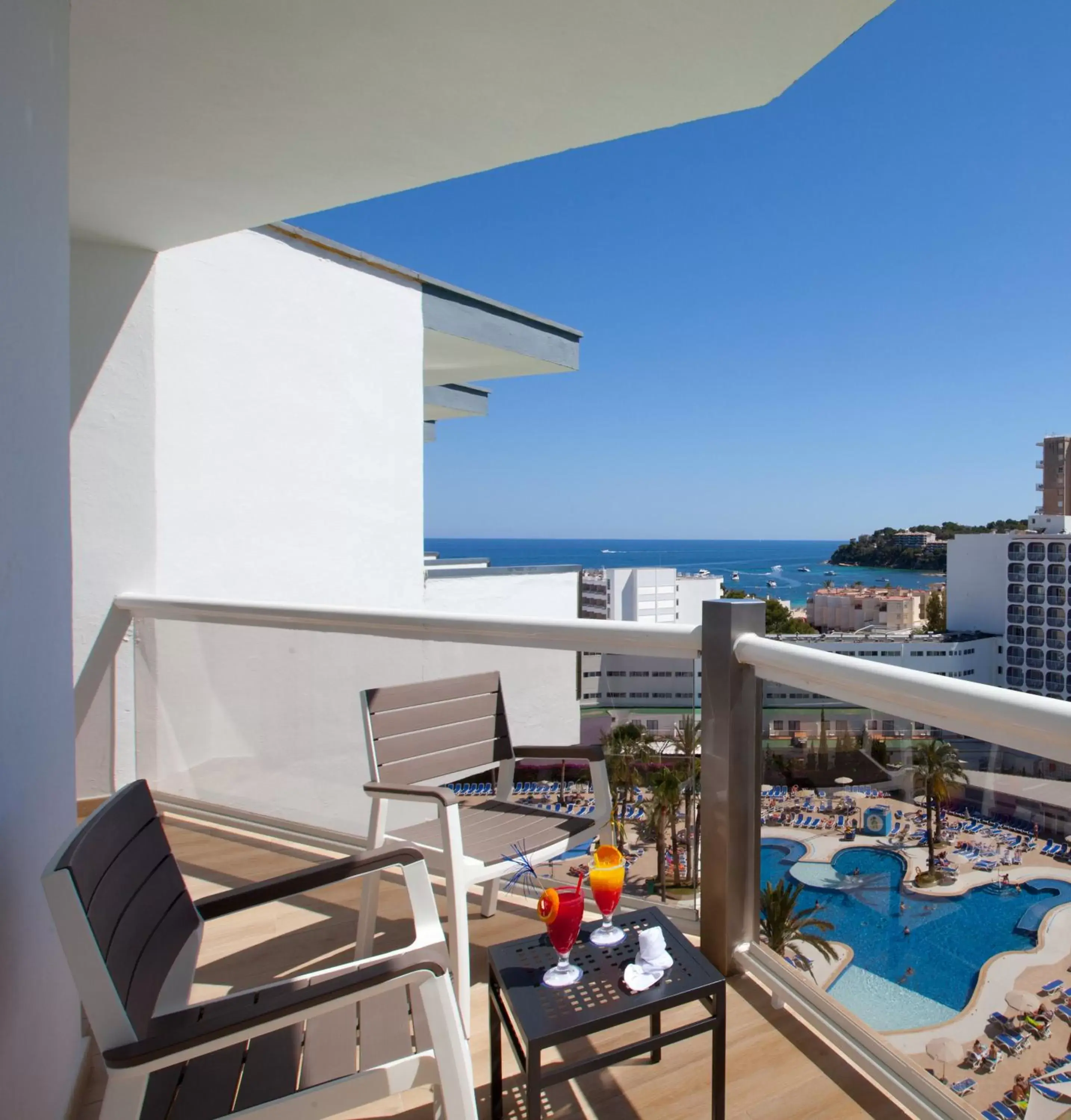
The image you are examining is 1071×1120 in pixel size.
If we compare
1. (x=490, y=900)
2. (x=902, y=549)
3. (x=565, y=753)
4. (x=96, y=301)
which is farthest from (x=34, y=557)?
(x=902, y=549)

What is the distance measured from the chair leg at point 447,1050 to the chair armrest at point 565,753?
1328 mm

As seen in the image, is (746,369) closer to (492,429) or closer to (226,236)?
(492,429)

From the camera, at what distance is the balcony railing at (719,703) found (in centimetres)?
168

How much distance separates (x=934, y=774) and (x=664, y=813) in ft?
3.37

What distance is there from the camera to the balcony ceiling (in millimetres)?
2422

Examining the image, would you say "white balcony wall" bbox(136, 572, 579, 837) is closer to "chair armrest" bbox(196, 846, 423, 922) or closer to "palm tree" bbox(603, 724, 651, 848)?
"palm tree" bbox(603, 724, 651, 848)

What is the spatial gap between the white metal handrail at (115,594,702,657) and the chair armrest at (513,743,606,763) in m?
0.35

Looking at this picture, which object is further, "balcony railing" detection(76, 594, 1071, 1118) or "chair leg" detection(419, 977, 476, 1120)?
"balcony railing" detection(76, 594, 1071, 1118)

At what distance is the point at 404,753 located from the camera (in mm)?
2695

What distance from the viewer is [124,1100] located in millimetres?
1216

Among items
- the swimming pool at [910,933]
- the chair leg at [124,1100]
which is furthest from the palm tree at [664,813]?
the chair leg at [124,1100]

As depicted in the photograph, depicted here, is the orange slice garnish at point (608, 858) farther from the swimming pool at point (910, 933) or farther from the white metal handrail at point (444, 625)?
the white metal handrail at point (444, 625)

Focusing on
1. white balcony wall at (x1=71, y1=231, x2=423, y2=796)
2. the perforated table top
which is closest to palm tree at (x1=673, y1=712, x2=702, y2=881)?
the perforated table top

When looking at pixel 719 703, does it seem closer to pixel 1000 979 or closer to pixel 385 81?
pixel 1000 979
